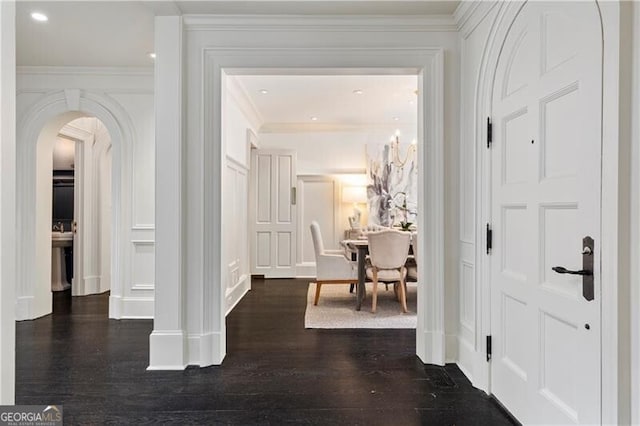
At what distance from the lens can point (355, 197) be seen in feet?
21.0

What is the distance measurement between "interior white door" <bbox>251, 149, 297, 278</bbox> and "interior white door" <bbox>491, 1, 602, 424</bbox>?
444cm

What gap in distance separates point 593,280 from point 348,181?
5213 millimetres

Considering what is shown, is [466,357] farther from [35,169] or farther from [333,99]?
[35,169]

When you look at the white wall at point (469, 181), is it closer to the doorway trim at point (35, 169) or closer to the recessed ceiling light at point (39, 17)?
the recessed ceiling light at point (39, 17)

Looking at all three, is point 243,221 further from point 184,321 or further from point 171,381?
point 171,381

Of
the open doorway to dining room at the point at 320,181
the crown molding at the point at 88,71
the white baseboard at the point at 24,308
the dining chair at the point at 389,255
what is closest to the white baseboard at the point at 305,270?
the open doorway to dining room at the point at 320,181

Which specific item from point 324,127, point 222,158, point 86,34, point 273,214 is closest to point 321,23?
point 222,158

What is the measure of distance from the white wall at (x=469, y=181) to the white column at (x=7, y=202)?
2382mm

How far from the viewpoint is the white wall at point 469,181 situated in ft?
7.57

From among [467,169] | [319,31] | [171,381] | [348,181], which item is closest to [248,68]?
[319,31]

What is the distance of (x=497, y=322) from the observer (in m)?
2.12

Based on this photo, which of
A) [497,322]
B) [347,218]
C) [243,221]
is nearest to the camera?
[497,322]

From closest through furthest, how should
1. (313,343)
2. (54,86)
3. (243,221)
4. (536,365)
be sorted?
(536,365)
(313,343)
(54,86)
(243,221)

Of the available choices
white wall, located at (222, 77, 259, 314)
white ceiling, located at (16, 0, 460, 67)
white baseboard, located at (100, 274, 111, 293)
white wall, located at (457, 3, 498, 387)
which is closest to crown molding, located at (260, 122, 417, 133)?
white wall, located at (222, 77, 259, 314)
